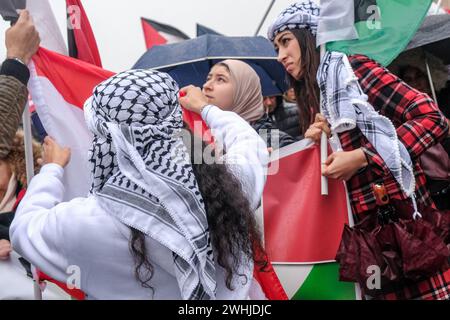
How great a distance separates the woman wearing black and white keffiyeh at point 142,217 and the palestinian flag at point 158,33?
195 inches

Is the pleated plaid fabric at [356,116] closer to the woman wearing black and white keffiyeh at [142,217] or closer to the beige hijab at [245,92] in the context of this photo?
the woman wearing black and white keffiyeh at [142,217]

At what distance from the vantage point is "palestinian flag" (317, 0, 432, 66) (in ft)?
8.29

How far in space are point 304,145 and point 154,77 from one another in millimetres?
875

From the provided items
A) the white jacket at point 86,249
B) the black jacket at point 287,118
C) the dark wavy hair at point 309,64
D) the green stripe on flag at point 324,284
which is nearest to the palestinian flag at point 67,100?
the white jacket at point 86,249

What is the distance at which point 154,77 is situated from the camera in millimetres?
1942

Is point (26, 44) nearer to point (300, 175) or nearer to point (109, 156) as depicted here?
point (109, 156)

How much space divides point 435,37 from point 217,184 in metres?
1.76

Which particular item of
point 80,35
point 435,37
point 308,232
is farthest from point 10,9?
point 435,37

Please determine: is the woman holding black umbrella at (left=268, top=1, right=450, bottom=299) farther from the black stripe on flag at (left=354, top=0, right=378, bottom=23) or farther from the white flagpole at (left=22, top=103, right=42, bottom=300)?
the white flagpole at (left=22, top=103, right=42, bottom=300)

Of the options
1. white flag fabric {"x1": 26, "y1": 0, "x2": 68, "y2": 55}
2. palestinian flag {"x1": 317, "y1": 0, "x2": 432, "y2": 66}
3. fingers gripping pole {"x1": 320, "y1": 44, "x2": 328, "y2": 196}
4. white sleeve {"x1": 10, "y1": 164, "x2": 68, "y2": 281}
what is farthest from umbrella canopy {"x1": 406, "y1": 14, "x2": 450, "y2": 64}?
white sleeve {"x1": 10, "y1": 164, "x2": 68, "y2": 281}

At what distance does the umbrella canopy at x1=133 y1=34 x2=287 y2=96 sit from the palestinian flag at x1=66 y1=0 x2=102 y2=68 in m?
1.14

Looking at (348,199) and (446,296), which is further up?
(348,199)

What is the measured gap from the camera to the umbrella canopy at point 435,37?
3.18 meters
